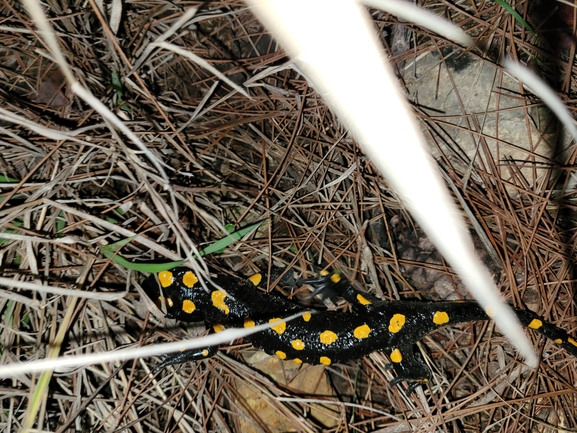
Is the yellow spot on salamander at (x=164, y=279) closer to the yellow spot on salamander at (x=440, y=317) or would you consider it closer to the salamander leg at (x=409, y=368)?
the salamander leg at (x=409, y=368)

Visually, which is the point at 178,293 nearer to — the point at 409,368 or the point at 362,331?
the point at 362,331

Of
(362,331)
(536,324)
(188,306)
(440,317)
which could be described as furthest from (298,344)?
(536,324)

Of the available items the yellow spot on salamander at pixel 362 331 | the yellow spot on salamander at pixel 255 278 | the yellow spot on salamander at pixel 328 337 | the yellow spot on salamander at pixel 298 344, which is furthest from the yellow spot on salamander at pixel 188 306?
the yellow spot on salamander at pixel 362 331

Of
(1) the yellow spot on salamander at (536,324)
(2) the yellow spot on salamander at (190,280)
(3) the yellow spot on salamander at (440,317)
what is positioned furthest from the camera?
(2) the yellow spot on salamander at (190,280)

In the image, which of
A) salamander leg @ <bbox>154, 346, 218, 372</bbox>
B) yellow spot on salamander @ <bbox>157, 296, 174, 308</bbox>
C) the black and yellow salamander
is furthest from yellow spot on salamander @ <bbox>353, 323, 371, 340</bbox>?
yellow spot on salamander @ <bbox>157, 296, 174, 308</bbox>

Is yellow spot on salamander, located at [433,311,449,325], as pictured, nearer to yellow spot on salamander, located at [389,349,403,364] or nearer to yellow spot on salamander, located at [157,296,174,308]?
yellow spot on salamander, located at [389,349,403,364]
